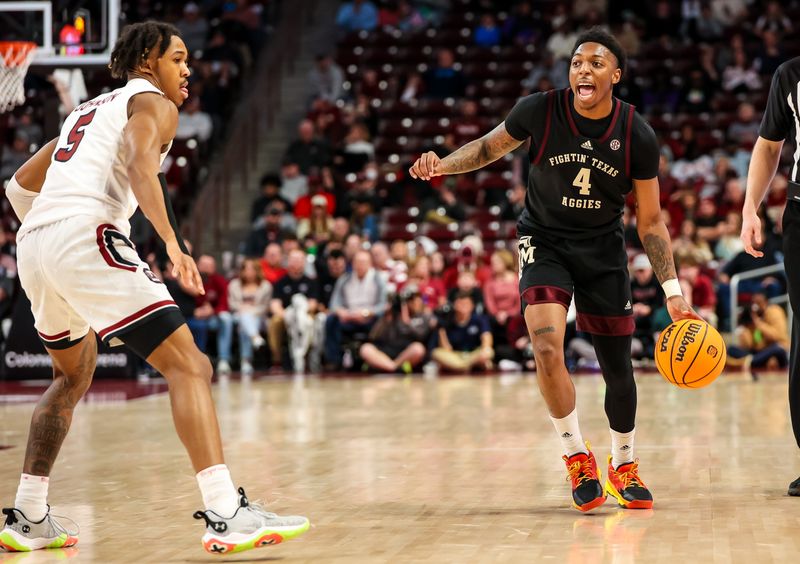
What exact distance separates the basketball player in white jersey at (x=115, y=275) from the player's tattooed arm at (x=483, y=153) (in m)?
1.36

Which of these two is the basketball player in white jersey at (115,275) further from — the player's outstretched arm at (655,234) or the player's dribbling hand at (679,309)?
the player's outstretched arm at (655,234)

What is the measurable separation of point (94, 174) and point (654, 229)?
2502mm

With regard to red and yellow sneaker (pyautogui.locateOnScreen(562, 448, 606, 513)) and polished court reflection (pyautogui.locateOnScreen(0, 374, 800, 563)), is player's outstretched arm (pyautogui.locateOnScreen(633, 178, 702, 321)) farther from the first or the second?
polished court reflection (pyautogui.locateOnScreen(0, 374, 800, 563))

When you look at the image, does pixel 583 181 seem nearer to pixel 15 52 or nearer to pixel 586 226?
pixel 586 226

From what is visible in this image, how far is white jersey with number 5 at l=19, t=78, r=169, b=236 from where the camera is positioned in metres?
4.59

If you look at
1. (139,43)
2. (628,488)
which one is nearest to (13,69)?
(139,43)

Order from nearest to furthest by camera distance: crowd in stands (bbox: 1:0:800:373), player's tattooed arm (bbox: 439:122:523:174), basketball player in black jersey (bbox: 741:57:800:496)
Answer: player's tattooed arm (bbox: 439:122:523:174) → basketball player in black jersey (bbox: 741:57:800:496) → crowd in stands (bbox: 1:0:800:373)

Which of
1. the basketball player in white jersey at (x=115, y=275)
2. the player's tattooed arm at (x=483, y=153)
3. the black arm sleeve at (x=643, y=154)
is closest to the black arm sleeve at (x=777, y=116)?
the black arm sleeve at (x=643, y=154)

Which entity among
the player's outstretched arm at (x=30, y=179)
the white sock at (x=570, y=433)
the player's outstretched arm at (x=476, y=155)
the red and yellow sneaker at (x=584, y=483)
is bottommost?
the red and yellow sneaker at (x=584, y=483)

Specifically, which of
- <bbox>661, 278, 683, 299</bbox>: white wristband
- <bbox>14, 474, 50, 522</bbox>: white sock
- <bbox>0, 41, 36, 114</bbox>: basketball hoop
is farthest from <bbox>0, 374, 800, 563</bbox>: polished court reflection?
<bbox>0, 41, 36, 114</bbox>: basketball hoop

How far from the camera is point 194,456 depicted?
4.38 metres

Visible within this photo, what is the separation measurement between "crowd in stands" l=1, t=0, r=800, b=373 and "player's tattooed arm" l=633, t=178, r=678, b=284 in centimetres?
809

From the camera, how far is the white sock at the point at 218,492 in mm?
4320

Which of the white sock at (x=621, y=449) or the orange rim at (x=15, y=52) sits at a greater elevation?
the orange rim at (x=15, y=52)
